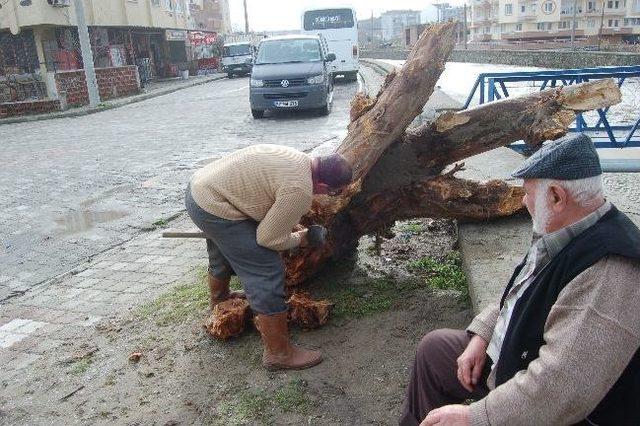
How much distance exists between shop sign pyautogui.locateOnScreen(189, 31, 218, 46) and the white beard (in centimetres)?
3953

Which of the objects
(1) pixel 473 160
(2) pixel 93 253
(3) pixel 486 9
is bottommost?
(2) pixel 93 253

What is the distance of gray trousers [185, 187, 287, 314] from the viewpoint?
3.29 m

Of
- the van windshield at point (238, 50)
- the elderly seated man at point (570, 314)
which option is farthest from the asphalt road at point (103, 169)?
the van windshield at point (238, 50)

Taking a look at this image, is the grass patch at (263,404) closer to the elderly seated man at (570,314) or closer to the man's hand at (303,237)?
the man's hand at (303,237)

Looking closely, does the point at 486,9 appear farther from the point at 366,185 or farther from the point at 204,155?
the point at 366,185

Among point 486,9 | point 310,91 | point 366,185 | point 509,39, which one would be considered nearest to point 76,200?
point 366,185

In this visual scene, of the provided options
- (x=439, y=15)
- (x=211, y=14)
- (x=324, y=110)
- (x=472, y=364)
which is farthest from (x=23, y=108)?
(x=439, y=15)

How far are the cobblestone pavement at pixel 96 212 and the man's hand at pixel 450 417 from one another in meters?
2.93

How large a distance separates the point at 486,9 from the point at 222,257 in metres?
86.0

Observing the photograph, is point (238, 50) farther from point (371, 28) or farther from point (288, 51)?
point (371, 28)

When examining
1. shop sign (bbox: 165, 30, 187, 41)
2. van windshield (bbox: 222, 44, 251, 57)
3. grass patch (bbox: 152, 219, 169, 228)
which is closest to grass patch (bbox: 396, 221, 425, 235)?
grass patch (bbox: 152, 219, 169, 228)

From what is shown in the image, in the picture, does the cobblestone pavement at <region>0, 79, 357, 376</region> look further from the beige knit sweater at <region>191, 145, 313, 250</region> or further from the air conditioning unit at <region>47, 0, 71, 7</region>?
the air conditioning unit at <region>47, 0, 71, 7</region>

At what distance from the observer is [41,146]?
498 inches

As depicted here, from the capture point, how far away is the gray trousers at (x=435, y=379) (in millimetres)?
2314
